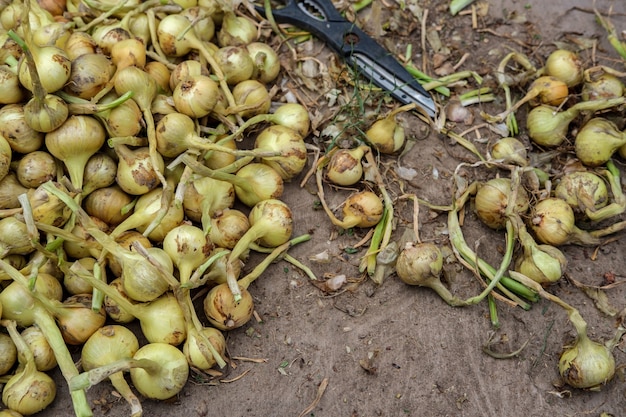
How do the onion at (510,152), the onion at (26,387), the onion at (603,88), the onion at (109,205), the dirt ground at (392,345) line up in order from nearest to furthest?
1. the onion at (26,387)
2. the dirt ground at (392,345)
3. the onion at (109,205)
4. the onion at (510,152)
5. the onion at (603,88)

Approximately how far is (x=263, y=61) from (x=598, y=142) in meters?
1.39

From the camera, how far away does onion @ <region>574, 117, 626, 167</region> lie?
7.77 feet

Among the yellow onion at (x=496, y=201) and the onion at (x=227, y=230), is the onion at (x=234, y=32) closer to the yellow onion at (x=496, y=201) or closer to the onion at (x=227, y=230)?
the onion at (x=227, y=230)

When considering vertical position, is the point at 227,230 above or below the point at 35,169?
below

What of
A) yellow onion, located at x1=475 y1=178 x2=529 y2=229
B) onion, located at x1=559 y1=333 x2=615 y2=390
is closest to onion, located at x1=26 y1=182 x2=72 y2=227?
yellow onion, located at x1=475 y1=178 x2=529 y2=229

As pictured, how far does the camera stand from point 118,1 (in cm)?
253

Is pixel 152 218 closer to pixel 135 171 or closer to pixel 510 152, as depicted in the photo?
pixel 135 171

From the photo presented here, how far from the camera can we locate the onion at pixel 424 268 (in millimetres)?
2078

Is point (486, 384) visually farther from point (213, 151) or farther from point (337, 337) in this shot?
point (213, 151)

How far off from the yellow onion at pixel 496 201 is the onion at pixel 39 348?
160 cm

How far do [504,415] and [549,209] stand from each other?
77 centimetres

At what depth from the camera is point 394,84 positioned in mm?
2605

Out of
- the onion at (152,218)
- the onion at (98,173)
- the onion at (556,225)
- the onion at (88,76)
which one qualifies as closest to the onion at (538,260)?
the onion at (556,225)

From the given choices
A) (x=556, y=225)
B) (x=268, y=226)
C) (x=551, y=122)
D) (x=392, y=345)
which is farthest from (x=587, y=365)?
(x=268, y=226)
